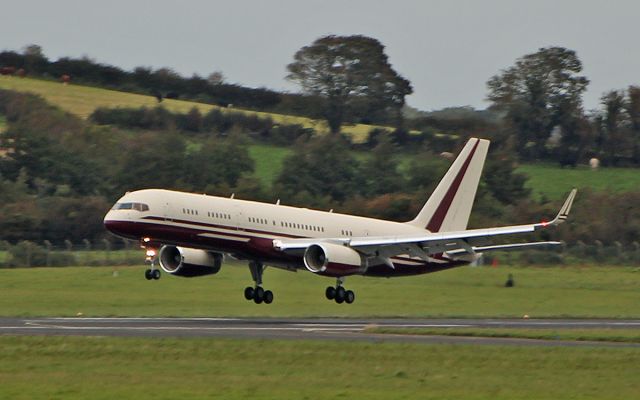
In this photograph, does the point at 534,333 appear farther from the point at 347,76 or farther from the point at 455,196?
the point at 347,76

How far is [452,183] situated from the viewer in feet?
179

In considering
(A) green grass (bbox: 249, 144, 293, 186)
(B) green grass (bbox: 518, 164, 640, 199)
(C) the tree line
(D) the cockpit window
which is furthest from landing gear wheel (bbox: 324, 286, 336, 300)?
(B) green grass (bbox: 518, 164, 640, 199)

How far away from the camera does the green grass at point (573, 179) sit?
95.0 meters

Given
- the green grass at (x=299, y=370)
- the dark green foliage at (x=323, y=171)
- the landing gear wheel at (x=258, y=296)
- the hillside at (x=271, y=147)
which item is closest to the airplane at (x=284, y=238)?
the landing gear wheel at (x=258, y=296)

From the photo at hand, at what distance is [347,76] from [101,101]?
21608mm

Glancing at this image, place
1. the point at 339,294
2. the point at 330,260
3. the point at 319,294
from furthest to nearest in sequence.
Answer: the point at 319,294 < the point at 339,294 < the point at 330,260

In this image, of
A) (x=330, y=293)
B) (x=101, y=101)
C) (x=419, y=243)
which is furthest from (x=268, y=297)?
(x=101, y=101)

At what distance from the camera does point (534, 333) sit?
36.7 meters

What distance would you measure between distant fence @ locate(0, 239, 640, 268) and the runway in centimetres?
1802

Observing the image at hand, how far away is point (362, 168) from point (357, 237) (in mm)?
41327

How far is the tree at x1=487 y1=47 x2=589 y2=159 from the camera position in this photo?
11038 cm

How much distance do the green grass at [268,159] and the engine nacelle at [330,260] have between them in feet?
132

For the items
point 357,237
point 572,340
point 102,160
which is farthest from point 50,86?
point 572,340

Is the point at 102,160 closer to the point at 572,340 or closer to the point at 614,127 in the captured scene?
the point at 614,127
